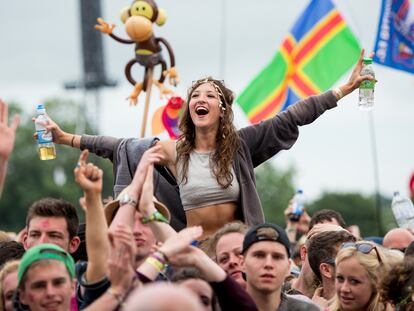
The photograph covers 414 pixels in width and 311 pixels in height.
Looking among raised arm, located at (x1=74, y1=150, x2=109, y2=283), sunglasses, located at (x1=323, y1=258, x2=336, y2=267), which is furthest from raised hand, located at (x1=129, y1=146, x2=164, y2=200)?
sunglasses, located at (x1=323, y1=258, x2=336, y2=267)

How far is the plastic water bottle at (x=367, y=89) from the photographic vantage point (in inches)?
439

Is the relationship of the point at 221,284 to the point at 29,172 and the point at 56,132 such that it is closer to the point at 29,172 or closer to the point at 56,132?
the point at 56,132

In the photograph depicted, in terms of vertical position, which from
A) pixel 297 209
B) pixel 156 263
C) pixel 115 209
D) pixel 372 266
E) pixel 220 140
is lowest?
pixel 297 209

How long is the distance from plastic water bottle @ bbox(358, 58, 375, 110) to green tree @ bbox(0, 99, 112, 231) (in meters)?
82.2

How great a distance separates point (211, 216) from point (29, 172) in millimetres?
91674

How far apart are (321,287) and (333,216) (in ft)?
6.07

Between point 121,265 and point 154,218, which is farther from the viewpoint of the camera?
point 154,218

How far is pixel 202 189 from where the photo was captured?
1048 centimetres

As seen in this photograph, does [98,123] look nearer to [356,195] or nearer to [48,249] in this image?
[356,195]

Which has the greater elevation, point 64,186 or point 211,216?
point 211,216

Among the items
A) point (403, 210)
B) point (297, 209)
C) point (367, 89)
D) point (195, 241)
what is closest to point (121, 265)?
point (195, 241)

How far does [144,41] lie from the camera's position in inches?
513

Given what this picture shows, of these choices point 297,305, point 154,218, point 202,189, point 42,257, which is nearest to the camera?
point 42,257

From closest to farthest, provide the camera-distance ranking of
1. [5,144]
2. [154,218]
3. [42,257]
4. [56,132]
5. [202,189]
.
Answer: [42,257] → [5,144] → [154,218] → [202,189] → [56,132]
